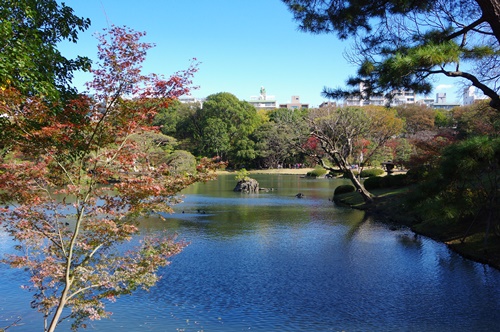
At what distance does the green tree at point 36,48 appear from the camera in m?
4.48

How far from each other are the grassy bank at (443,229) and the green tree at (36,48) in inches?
410

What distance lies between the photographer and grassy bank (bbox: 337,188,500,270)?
11.4 metres

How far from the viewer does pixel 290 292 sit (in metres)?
8.56

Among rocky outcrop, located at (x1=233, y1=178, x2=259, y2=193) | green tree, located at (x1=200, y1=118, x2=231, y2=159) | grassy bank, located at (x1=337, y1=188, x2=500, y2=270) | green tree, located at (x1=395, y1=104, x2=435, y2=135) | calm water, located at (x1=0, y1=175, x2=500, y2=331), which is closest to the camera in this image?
calm water, located at (x1=0, y1=175, x2=500, y2=331)

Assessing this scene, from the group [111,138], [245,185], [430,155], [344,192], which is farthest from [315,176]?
[111,138]

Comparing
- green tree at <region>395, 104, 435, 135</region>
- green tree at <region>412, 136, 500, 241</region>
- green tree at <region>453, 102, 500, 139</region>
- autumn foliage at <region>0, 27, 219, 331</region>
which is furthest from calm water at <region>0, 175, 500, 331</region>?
green tree at <region>395, 104, 435, 135</region>

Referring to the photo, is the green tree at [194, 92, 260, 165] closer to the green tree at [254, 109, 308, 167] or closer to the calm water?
the green tree at [254, 109, 308, 167]

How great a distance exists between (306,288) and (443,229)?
8023 millimetres

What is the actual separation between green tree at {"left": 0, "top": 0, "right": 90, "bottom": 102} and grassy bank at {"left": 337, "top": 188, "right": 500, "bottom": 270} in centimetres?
1043

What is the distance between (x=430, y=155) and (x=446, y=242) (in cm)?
559

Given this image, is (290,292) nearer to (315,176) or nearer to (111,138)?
(111,138)

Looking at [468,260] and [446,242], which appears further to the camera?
[446,242]

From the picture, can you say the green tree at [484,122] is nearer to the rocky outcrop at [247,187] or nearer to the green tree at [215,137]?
the rocky outcrop at [247,187]

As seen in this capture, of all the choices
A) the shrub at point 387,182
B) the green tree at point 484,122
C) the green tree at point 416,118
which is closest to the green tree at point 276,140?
the green tree at point 416,118
